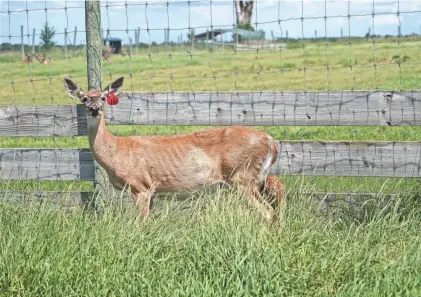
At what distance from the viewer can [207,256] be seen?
5570 millimetres

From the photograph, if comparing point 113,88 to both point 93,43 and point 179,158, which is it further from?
point 179,158

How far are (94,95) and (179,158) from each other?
106 centimetres

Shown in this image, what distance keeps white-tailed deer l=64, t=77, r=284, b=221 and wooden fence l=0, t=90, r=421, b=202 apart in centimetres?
15

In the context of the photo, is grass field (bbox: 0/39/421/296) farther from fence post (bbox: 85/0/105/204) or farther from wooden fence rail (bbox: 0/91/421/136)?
fence post (bbox: 85/0/105/204)

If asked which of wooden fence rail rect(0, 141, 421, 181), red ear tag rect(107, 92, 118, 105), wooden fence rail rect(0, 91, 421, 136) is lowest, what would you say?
wooden fence rail rect(0, 141, 421, 181)

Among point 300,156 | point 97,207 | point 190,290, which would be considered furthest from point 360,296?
point 97,207

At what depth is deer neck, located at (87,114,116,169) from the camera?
778cm

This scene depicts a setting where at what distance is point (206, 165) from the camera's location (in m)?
7.84

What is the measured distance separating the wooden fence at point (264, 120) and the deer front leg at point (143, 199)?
0.54 metres

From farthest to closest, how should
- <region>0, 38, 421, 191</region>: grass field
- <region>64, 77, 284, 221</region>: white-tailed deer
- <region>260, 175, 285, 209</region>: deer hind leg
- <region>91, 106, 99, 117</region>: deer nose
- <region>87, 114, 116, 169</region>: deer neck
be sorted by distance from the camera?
<region>0, 38, 421, 191</region>: grass field, <region>87, 114, 116, 169</region>: deer neck, <region>64, 77, 284, 221</region>: white-tailed deer, <region>91, 106, 99, 117</region>: deer nose, <region>260, 175, 285, 209</region>: deer hind leg

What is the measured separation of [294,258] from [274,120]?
2.33 meters

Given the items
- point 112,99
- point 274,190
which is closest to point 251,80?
point 112,99

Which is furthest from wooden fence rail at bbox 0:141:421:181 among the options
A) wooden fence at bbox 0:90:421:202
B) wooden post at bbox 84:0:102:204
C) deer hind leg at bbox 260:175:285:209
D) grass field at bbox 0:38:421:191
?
wooden post at bbox 84:0:102:204

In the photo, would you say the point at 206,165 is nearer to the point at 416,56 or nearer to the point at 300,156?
the point at 300,156
